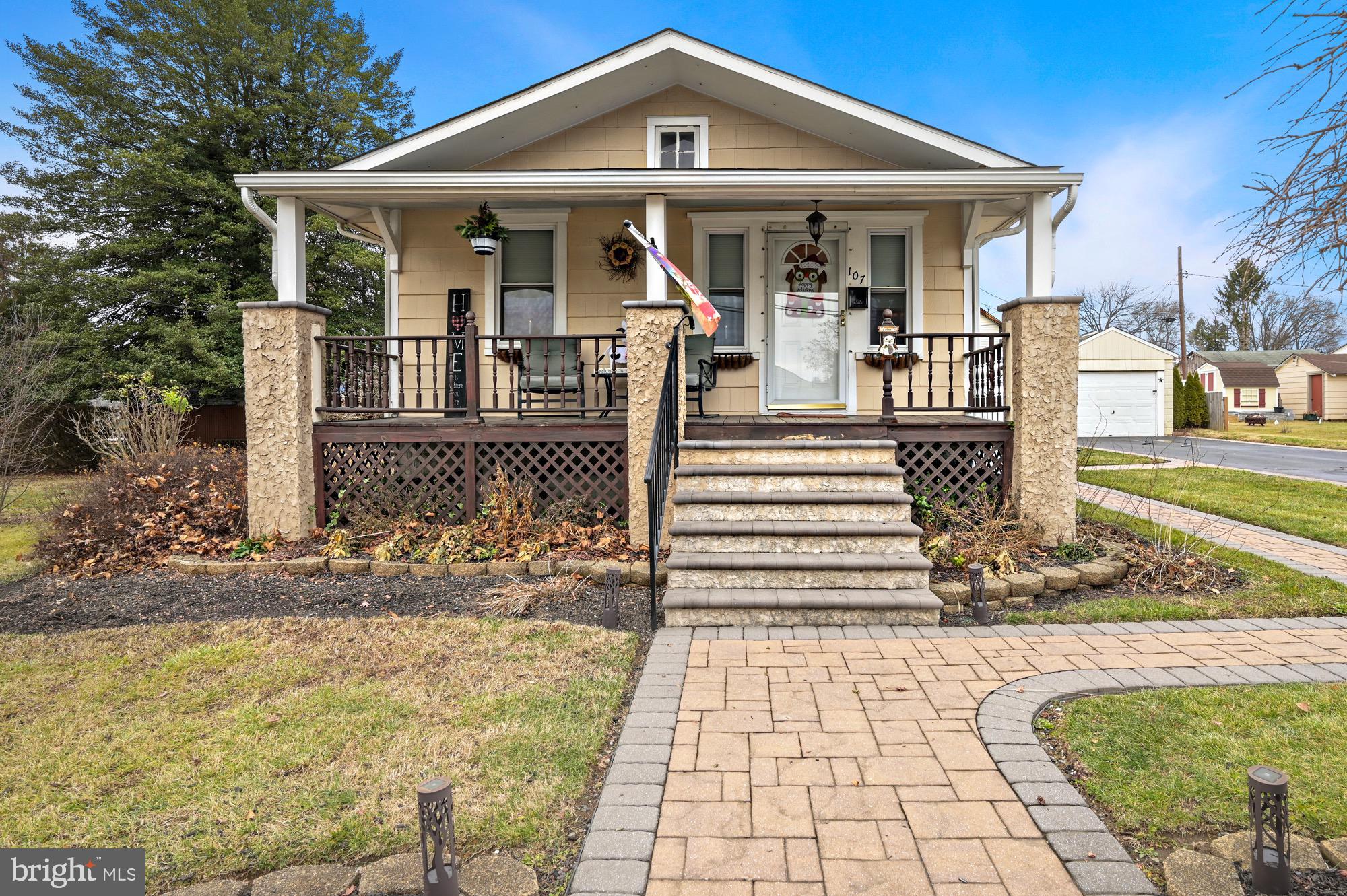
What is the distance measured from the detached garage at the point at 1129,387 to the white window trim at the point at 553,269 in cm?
2040

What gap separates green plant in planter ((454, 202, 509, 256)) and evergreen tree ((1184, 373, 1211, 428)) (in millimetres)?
26780

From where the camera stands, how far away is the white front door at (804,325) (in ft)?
26.7

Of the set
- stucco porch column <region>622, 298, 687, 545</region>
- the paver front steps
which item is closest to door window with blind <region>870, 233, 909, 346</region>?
the paver front steps

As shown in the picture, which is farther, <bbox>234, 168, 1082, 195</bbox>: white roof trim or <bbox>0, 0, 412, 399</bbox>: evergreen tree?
<bbox>0, 0, 412, 399</bbox>: evergreen tree

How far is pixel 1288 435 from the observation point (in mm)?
21594

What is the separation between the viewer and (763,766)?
2.68 m

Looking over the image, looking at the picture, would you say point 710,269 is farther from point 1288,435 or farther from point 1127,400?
point 1288,435

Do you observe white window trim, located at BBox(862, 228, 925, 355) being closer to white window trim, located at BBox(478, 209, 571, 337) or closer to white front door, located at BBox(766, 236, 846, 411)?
white front door, located at BBox(766, 236, 846, 411)

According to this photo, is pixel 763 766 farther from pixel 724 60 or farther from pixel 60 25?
pixel 60 25

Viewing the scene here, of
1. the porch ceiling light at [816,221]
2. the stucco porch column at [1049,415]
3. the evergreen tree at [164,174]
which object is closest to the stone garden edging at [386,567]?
the stucco porch column at [1049,415]

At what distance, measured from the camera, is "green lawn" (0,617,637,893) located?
2.29 metres

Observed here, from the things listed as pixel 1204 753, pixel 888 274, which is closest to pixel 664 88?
pixel 888 274

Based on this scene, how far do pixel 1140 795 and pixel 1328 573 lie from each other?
14.6ft

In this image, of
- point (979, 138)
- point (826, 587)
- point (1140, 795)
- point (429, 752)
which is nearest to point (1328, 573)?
point (826, 587)
